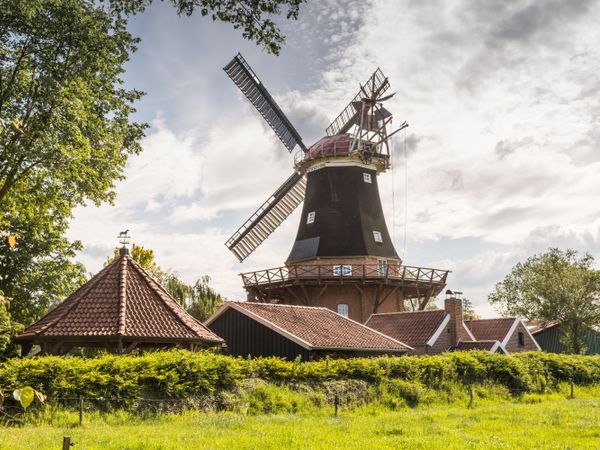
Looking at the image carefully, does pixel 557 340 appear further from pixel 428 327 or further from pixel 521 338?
→ pixel 428 327

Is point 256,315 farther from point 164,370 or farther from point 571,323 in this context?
point 571,323

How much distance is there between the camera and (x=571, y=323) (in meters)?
45.8

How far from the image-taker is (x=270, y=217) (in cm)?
4259

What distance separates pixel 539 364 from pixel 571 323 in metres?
20.9

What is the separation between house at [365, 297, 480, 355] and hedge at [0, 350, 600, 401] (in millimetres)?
5048

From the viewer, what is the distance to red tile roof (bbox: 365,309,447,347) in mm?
31031

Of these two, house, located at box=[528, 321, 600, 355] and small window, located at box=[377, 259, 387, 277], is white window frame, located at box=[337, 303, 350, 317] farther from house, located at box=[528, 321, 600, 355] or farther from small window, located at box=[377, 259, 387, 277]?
house, located at box=[528, 321, 600, 355]

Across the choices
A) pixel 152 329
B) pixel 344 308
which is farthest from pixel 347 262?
pixel 152 329

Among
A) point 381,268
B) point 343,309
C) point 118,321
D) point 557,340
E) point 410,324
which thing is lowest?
point 118,321

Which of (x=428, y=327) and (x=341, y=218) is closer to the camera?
(x=428, y=327)

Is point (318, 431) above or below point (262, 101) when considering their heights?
below

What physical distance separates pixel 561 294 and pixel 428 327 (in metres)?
19.1

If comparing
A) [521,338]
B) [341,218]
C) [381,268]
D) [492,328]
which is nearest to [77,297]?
[381,268]

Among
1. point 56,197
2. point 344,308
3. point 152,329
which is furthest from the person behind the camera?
point 344,308
